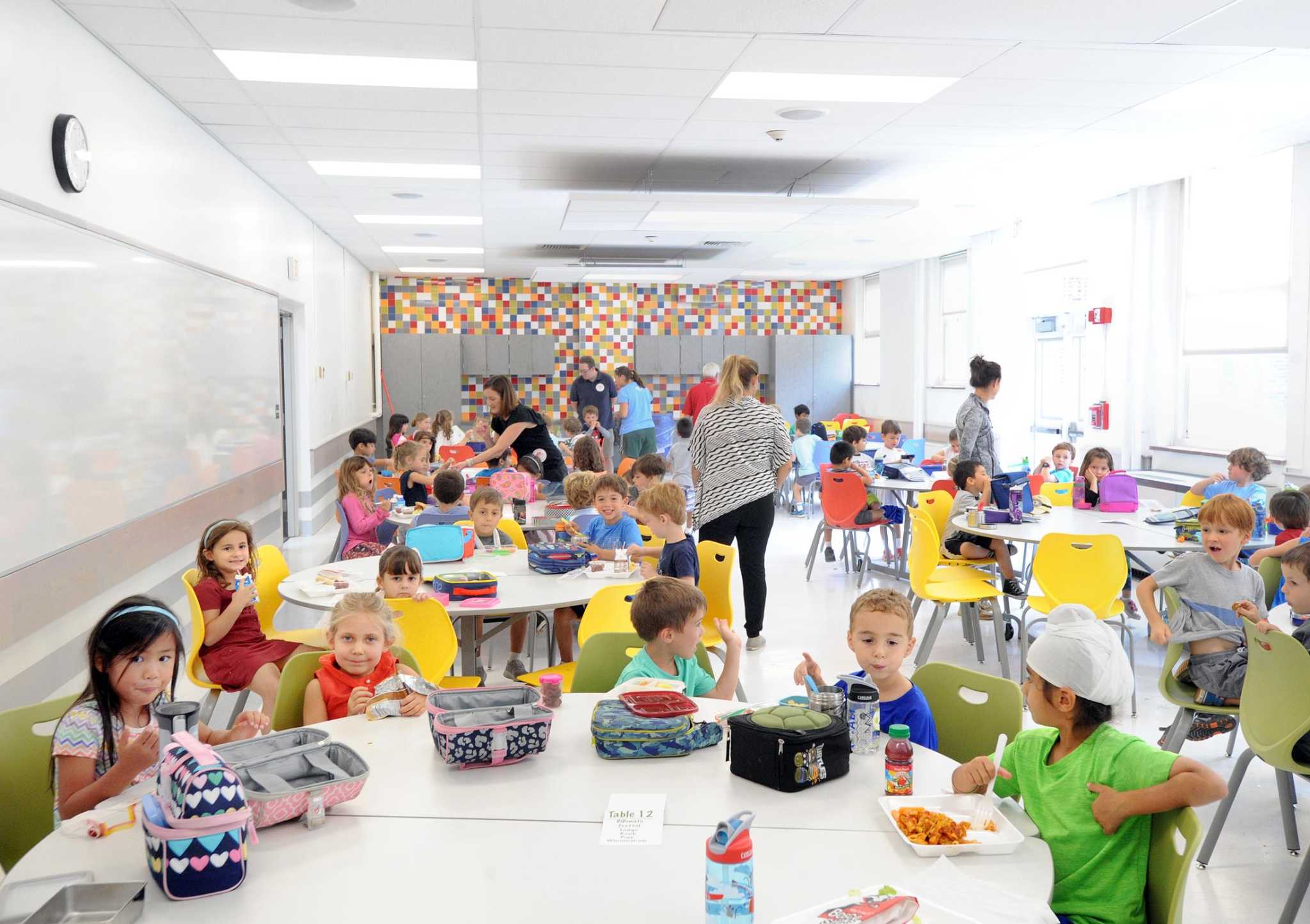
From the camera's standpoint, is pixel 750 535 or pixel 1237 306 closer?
pixel 750 535

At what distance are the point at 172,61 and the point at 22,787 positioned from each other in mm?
3349

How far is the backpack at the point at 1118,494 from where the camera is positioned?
538 cm

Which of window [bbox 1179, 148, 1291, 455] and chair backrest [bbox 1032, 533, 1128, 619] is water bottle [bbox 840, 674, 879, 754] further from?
window [bbox 1179, 148, 1291, 455]

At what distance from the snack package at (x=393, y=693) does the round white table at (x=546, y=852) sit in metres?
0.27

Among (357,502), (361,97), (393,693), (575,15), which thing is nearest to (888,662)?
(393,693)

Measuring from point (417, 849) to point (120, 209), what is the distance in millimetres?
3523

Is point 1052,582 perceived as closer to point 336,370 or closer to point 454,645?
point 454,645

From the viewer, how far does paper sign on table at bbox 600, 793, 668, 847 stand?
170 cm

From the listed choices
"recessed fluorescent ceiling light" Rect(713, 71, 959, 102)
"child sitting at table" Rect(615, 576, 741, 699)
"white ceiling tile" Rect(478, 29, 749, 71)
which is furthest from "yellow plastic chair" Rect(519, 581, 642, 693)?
"recessed fluorescent ceiling light" Rect(713, 71, 959, 102)

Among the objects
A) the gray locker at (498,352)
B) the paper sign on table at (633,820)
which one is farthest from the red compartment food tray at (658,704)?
the gray locker at (498,352)

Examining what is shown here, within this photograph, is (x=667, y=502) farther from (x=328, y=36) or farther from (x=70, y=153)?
(x=70, y=153)

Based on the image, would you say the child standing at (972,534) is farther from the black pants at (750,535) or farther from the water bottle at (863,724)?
the water bottle at (863,724)

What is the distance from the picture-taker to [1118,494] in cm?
539

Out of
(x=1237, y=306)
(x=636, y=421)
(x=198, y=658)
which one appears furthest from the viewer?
(x=636, y=421)
